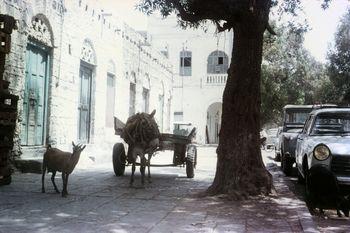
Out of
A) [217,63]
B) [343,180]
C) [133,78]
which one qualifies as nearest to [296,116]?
[133,78]

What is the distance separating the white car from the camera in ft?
26.0

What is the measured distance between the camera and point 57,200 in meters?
7.66

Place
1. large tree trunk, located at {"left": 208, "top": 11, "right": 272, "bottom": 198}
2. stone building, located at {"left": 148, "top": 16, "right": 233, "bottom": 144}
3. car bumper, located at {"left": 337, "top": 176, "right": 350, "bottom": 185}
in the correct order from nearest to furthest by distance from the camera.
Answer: car bumper, located at {"left": 337, "top": 176, "right": 350, "bottom": 185}, large tree trunk, located at {"left": 208, "top": 11, "right": 272, "bottom": 198}, stone building, located at {"left": 148, "top": 16, "right": 233, "bottom": 144}

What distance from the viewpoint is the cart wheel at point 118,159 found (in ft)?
37.2

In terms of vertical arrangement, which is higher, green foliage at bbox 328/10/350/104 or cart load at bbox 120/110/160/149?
green foliage at bbox 328/10/350/104

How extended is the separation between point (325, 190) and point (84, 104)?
10.3m

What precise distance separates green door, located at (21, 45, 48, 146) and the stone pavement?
2325 millimetres

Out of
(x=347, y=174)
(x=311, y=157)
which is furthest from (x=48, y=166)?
(x=347, y=174)

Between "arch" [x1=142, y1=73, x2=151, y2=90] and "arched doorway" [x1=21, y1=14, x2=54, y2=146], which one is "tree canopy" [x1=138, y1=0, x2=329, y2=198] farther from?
"arch" [x1=142, y1=73, x2=151, y2=90]

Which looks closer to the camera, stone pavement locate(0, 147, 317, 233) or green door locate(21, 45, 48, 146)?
stone pavement locate(0, 147, 317, 233)

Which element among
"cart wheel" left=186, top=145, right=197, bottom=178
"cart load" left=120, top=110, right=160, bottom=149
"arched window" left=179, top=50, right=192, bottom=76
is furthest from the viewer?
"arched window" left=179, top=50, right=192, bottom=76

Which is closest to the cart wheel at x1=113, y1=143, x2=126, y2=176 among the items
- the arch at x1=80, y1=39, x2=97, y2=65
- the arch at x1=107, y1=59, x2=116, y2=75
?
the arch at x1=80, y1=39, x2=97, y2=65

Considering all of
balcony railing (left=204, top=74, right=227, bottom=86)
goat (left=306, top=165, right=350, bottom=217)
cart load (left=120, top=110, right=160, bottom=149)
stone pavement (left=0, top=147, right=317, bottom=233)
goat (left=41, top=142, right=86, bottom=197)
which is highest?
balcony railing (left=204, top=74, right=227, bottom=86)

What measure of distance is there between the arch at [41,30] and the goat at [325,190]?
802cm
